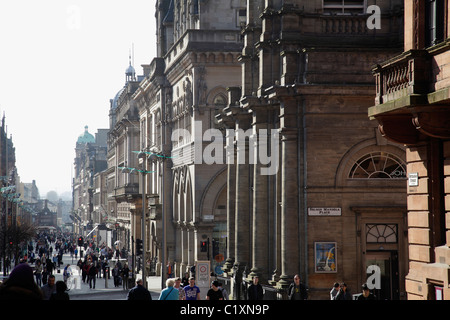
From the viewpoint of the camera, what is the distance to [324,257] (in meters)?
30.9

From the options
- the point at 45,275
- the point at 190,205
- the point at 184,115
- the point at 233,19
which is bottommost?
the point at 45,275

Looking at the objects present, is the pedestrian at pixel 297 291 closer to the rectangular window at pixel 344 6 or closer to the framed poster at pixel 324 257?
the framed poster at pixel 324 257

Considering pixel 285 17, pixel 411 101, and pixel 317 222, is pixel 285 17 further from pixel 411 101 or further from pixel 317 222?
pixel 411 101

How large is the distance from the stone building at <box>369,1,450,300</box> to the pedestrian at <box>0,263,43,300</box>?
9440 millimetres

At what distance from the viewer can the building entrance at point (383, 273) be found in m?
29.9

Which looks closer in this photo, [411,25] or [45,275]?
[411,25]

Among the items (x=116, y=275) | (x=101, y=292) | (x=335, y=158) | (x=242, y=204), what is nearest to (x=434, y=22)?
(x=335, y=158)

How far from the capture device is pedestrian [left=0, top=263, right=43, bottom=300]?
8.76 meters

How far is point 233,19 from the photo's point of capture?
2238 inches

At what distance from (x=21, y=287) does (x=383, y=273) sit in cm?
2296

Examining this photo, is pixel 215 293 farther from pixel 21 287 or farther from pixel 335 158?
pixel 335 158
